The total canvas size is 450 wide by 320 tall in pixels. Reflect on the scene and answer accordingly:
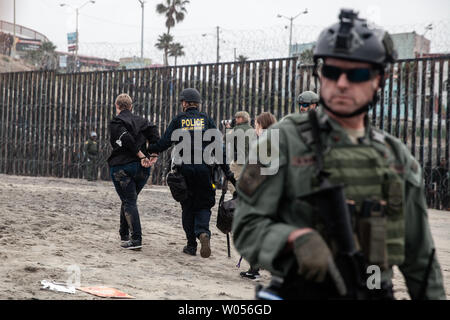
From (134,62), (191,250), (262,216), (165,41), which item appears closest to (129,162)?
(191,250)

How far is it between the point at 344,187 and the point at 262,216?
27 centimetres

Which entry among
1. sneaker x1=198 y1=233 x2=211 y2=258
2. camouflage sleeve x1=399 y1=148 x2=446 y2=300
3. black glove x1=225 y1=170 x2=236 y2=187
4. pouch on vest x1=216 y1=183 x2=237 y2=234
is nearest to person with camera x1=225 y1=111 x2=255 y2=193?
black glove x1=225 y1=170 x2=236 y2=187

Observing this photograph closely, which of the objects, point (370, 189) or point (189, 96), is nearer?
point (370, 189)

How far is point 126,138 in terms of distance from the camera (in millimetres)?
6223

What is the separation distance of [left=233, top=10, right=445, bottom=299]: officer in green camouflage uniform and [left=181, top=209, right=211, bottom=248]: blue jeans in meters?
4.21

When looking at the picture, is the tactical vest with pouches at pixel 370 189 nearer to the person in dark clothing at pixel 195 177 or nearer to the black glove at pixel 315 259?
the black glove at pixel 315 259

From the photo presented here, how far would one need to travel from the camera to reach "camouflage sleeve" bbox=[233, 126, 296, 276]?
173 cm

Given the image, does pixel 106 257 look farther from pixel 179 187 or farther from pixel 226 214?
pixel 226 214

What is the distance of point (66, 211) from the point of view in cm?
879

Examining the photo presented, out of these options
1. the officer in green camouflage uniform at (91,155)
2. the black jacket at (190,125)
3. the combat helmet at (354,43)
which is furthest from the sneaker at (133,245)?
the officer in green camouflage uniform at (91,155)

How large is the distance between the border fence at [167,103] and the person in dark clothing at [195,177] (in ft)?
14.1

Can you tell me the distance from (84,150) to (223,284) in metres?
12.1

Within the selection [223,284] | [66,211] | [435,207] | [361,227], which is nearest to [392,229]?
[361,227]
